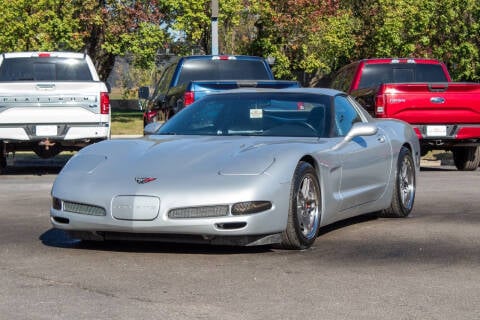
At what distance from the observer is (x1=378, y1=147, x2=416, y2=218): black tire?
10.5 m

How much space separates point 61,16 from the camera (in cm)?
3672

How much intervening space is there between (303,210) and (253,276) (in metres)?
1.36

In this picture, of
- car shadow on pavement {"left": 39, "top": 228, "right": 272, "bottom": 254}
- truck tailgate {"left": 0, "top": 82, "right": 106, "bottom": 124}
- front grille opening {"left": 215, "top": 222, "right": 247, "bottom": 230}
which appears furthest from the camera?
truck tailgate {"left": 0, "top": 82, "right": 106, "bottom": 124}

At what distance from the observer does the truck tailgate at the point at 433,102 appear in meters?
16.5

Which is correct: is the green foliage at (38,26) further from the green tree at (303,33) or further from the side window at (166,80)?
the side window at (166,80)

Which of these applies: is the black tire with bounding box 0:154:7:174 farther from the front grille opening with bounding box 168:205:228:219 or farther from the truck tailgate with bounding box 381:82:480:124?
the front grille opening with bounding box 168:205:228:219

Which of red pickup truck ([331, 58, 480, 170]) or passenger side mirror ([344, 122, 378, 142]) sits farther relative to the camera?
red pickup truck ([331, 58, 480, 170])

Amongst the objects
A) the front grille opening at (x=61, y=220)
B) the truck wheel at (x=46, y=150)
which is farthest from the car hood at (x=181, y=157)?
the truck wheel at (x=46, y=150)

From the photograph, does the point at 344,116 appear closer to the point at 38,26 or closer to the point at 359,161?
the point at 359,161

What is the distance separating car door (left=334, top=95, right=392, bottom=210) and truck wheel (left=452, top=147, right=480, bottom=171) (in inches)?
313

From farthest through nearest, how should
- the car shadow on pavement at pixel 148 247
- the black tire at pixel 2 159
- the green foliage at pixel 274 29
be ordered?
the green foliage at pixel 274 29
the black tire at pixel 2 159
the car shadow on pavement at pixel 148 247

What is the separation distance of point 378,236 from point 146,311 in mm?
3658

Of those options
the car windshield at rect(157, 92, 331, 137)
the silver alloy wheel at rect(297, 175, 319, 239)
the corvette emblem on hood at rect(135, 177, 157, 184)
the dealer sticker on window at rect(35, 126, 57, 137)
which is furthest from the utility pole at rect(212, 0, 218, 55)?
the corvette emblem on hood at rect(135, 177, 157, 184)

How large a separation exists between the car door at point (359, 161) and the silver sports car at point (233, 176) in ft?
0.04
